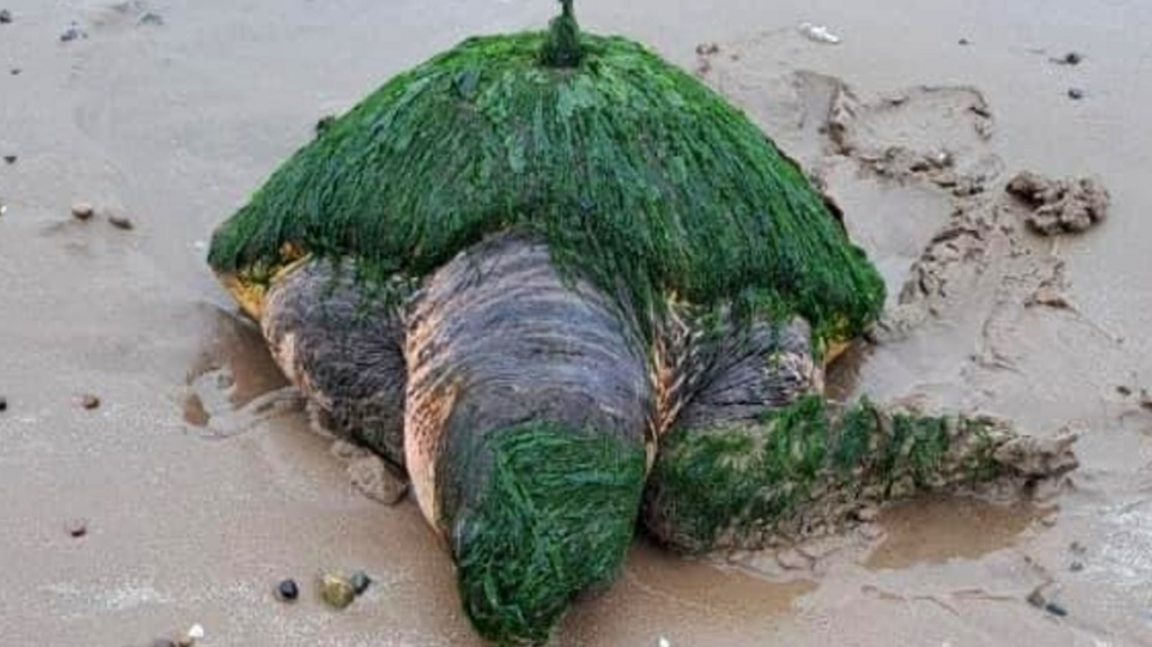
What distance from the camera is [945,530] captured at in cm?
416

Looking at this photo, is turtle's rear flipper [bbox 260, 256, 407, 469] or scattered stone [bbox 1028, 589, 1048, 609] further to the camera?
turtle's rear flipper [bbox 260, 256, 407, 469]

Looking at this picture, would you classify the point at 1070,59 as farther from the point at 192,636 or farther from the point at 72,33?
the point at 192,636

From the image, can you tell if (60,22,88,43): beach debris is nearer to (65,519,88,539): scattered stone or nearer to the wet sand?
the wet sand

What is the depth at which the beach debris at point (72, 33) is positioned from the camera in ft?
21.7

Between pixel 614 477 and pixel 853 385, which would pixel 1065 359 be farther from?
pixel 614 477

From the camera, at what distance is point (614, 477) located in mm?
3742

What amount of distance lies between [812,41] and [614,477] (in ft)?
11.6

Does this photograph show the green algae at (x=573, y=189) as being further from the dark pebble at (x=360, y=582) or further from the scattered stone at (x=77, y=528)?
the scattered stone at (x=77, y=528)

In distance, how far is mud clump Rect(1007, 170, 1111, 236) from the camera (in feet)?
18.1

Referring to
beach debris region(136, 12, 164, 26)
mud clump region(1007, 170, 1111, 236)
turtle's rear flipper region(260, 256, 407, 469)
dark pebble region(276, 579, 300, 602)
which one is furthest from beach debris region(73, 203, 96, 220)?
mud clump region(1007, 170, 1111, 236)

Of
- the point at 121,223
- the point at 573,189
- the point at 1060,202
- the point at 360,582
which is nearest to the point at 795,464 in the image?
the point at 573,189

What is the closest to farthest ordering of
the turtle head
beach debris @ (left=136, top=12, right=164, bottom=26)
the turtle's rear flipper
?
the turtle head < the turtle's rear flipper < beach debris @ (left=136, top=12, right=164, bottom=26)

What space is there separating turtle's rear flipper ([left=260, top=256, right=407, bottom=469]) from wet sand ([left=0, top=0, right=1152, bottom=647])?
118 millimetres

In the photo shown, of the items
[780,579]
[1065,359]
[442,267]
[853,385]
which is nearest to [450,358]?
[442,267]
